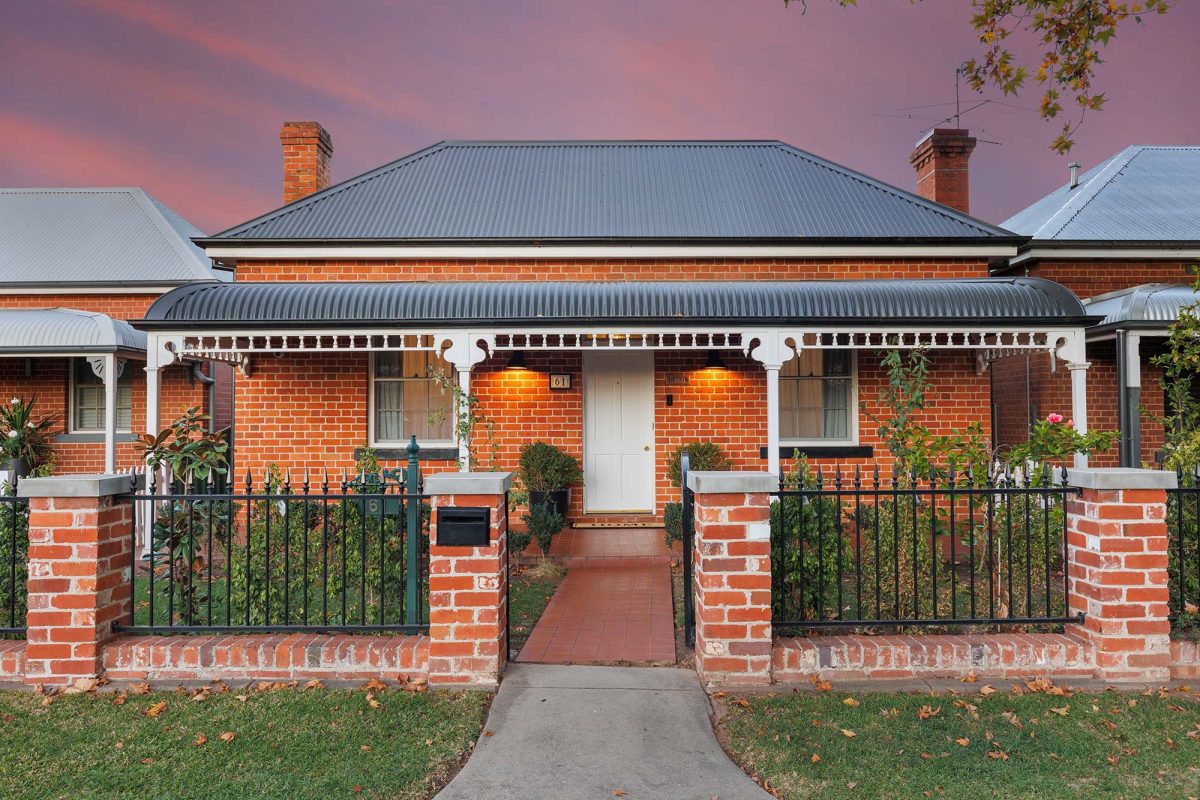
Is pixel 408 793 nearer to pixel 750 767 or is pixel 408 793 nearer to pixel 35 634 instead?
pixel 750 767

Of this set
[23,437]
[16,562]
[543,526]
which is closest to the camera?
[16,562]

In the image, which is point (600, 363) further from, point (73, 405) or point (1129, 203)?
point (73, 405)

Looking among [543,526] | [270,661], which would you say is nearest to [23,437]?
[543,526]

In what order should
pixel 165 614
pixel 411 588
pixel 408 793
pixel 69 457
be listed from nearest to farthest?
pixel 408 793
pixel 411 588
pixel 165 614
pixel 69 457

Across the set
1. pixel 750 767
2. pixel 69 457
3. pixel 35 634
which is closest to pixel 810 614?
pixel 750 767

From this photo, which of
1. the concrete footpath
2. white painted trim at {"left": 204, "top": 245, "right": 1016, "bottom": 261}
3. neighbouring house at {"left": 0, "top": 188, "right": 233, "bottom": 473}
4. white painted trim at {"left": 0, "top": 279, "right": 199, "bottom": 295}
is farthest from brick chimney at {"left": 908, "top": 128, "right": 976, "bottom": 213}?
white painted trim at {"left": 0, "top": 279, "right": 199, "bottom": 295}

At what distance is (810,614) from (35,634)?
4719mm

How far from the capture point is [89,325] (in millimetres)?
10555

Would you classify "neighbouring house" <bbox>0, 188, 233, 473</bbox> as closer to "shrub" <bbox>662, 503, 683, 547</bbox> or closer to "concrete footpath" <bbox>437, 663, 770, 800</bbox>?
"shrub" <bbox>662, 503, 683, 547</bbox>

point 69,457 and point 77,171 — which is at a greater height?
point 77,171

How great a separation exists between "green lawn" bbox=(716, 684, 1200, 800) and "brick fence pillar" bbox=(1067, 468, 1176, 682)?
0.20 meters

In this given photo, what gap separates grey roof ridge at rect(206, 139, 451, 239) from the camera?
953 cm

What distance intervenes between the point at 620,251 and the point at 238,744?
7535 millimetres

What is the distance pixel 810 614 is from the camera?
4.71 m
